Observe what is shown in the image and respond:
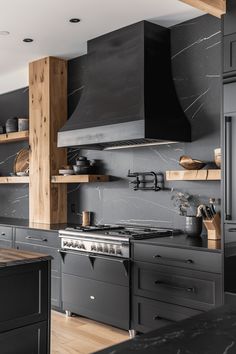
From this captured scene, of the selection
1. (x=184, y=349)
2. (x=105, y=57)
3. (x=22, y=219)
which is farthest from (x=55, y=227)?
(x=184, y=349)

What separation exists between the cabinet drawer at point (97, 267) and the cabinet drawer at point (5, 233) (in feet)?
3.74

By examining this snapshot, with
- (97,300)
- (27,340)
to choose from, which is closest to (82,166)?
(97,300)

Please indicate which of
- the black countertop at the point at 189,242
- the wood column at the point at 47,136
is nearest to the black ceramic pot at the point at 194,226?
the black countertop at the point at 189,242

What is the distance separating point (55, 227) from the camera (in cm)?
516

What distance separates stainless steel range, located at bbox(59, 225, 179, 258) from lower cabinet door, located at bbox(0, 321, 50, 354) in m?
1.25

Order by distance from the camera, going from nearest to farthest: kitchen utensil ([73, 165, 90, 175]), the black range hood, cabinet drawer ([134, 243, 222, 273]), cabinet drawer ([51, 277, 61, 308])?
cabinet drawer ([134, 243, 222, 273]) < the black range hood < cabinet drawer ([51, 277, 61, 308]) < kitchen utensil ([73, 165, 90, 175])

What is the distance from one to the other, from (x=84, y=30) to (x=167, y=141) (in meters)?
1.50

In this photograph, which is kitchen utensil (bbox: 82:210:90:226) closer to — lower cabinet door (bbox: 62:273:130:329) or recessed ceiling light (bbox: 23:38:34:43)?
lower cabinet door (bbox: 62:273:130:329)

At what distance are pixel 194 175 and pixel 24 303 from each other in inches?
76.8

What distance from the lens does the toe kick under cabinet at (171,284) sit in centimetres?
346

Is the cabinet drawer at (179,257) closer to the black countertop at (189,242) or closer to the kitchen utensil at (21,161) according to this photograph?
the black countertop at (189,242)

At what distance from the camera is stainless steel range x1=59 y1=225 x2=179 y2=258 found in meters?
4.08

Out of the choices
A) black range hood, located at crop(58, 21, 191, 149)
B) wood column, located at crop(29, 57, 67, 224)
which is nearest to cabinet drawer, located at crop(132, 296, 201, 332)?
black range hood, located at crop(58, 21, 191, 149)

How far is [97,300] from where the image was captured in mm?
4305
